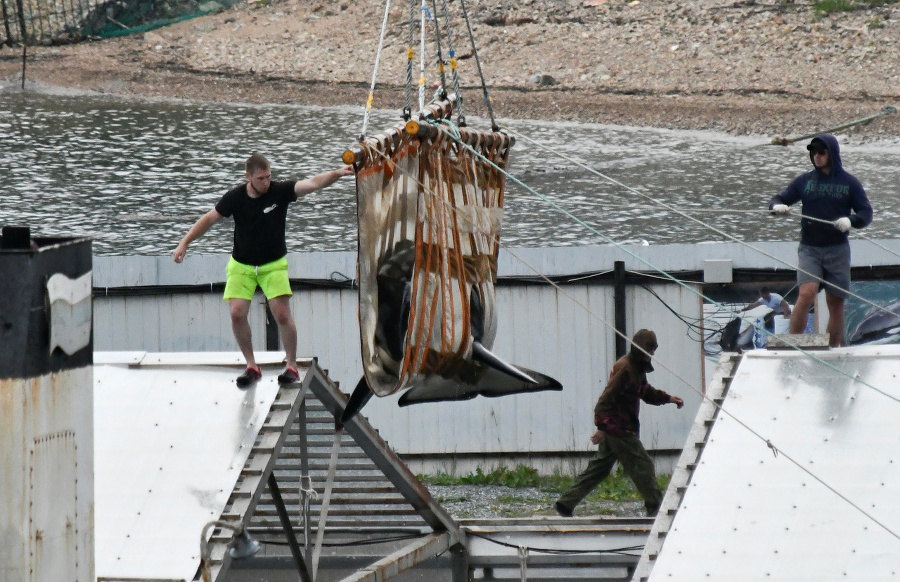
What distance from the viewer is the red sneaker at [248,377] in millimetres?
7680

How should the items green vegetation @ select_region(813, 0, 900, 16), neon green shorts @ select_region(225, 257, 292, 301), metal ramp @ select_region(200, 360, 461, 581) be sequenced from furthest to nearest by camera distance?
1. green vegetation @ select_region(813, 0, 900, 16)
2. neon green shorts @ select_region(225, 257, 292, 301)
3. metal ramp @ select_region(200, 360, 461, 581)

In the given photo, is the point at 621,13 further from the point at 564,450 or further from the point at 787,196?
the point at 787,196

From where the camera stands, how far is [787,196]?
8797 mm

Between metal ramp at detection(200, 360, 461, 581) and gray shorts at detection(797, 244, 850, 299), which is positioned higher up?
gray shorts at detection(797, 244, 850, 299)

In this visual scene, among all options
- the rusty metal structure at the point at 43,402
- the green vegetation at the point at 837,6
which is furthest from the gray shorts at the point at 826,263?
the green vegetation at the point at 837,6

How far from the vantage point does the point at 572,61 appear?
73.7ft

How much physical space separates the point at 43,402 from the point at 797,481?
3.73 metres

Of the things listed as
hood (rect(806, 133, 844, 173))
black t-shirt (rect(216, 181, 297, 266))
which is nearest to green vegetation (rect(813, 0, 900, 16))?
hood (rect(806, 133, 844, 173))

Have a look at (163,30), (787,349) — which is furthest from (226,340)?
(163,30)

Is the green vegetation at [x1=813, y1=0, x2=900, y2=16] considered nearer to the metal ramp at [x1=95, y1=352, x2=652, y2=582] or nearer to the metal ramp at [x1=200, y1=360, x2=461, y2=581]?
the metal ramp at [x1=95, y1=352, x2=652, y2=582]

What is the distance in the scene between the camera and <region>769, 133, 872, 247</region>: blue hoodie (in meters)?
8.63

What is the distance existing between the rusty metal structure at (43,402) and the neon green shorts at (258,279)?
3263 mm

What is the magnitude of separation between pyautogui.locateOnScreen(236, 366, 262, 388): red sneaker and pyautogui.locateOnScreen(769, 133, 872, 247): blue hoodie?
3.82m

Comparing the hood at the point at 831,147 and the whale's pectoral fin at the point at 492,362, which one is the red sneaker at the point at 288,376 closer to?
the whale's pectoral fin at the point at 492,362
